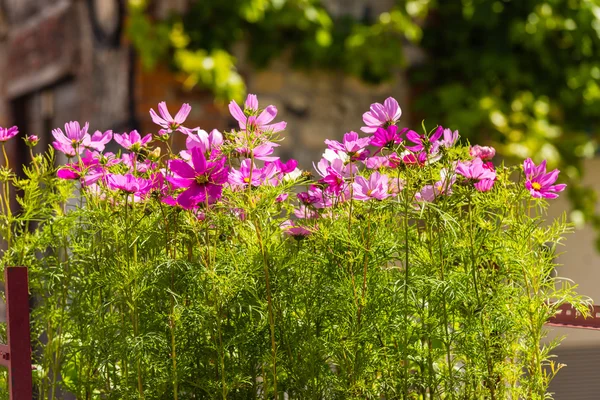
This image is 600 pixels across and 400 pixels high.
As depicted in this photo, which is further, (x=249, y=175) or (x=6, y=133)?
(x=6, y=133)

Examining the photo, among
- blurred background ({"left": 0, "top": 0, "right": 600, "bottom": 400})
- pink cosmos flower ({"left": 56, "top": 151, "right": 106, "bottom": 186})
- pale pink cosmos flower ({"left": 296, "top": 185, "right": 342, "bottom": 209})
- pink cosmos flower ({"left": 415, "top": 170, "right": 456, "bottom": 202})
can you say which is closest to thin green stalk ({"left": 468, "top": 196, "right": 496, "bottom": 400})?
pink cosmos flower ({"left": 415, "top": 170, "right": 456, "bottom": 202})

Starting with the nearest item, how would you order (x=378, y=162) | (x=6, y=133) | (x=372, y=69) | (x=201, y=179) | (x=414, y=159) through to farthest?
1. (x=201, y=179)
2. (x=414, y=159)
3. (x=378, y=162)
4. (x=6, y=133)
5. (x=372, y=69)

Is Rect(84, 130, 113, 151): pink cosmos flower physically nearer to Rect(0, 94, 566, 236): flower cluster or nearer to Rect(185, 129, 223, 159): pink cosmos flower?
Rect(0, 94, 566, 236): flower cluster

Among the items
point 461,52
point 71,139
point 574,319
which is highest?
point 461,52

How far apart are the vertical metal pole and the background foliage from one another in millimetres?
3388

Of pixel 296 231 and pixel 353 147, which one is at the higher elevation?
pixel 353 147

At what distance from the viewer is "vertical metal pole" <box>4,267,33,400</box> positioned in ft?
5.24

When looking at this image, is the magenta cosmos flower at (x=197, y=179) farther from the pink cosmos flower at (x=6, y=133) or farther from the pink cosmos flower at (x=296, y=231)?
the pink cosmos flower at (x=6, y=133)

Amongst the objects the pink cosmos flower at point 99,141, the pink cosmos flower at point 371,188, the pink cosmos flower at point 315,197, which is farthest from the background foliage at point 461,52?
the pink cosmos flower at point 371,188

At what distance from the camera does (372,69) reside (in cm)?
532

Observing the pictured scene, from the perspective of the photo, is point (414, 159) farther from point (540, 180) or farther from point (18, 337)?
point (18, 337)

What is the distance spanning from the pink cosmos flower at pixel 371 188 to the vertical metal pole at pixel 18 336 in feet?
1.93

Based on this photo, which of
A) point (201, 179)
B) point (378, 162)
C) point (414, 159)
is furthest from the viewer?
point (378, 162)

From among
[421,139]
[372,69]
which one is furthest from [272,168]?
[372,69]
